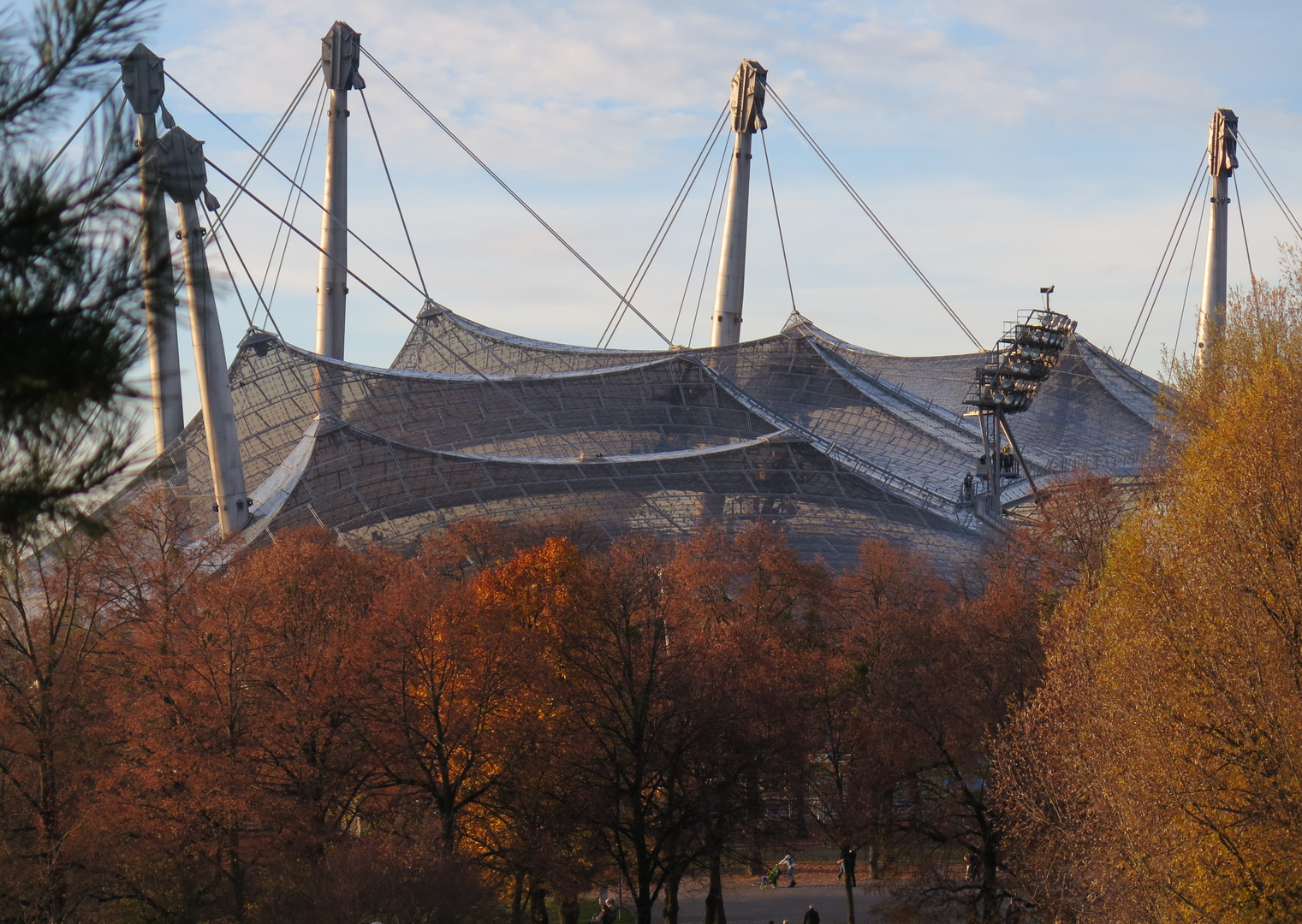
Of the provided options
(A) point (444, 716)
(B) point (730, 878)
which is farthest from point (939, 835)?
(B) point (730, 878)

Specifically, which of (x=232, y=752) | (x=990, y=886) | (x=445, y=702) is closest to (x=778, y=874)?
(x=990, y=886)

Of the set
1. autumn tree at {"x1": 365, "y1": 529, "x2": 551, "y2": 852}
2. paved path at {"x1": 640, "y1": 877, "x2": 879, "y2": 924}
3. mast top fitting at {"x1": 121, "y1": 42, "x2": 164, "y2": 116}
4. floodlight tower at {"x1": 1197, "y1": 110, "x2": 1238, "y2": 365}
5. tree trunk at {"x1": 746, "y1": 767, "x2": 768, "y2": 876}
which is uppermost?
floodlight tower at {"x1": 1197, "y1": 110, "x2": 1238, "y2": 365}

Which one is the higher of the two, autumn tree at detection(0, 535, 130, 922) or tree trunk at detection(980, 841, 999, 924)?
autumn tree at detection(0, 535, 130, 922)

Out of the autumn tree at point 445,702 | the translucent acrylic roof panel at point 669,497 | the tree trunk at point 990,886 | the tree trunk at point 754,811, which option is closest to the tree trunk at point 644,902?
the tree trunk at point 754,811

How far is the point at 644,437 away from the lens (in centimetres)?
7469

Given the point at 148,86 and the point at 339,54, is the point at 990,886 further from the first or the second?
the point at 339,54

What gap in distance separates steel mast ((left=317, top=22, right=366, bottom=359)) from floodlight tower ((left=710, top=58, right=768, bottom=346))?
59.3ft

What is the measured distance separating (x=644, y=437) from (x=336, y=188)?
18.2 meters

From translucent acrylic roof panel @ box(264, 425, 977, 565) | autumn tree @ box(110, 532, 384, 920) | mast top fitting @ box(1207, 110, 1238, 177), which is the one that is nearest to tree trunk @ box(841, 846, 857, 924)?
autumn tree @ box(110, 532, 384, 920)

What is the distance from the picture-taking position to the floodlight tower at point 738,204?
258 feet

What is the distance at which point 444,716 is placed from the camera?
3108 centimetres

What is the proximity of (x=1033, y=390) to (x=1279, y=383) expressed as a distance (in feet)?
114

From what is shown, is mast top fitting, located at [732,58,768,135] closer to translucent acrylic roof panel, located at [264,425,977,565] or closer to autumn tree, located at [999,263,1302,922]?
translucent acrylic roof panel, located at [264,425,977,565]

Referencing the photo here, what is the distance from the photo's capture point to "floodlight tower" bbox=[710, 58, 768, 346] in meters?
78.5
